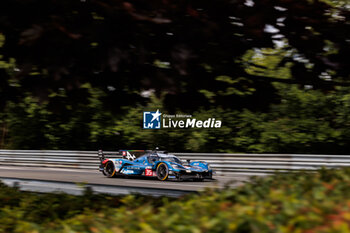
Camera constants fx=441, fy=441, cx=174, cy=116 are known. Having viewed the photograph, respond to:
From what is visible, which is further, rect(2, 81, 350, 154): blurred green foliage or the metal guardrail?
rect(2, 81, 350, 154): blurred green foliage

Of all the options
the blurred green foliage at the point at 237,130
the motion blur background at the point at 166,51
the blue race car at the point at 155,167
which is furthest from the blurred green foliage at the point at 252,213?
the blurred green foliage at the point at 237,130

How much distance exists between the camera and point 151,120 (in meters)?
19.7

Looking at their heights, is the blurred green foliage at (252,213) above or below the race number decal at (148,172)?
below

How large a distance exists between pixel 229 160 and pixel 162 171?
3.42 metres

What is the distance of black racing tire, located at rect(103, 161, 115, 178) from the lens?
49.4 ft

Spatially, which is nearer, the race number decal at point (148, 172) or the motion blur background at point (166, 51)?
the motion blur background at point (166, 51)

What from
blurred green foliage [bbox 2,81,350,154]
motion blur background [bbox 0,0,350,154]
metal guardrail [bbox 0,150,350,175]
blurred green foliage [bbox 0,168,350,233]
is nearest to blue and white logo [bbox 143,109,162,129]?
blurred green foliage [bbox 2,81,350,154]

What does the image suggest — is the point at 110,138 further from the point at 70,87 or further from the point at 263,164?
the point at 70,87

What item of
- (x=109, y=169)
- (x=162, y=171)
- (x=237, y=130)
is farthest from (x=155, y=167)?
(x=237, y=130)

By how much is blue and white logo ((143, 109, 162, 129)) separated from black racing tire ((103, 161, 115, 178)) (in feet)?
15.4

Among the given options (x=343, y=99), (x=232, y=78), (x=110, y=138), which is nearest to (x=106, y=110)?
(x=232, y=78)

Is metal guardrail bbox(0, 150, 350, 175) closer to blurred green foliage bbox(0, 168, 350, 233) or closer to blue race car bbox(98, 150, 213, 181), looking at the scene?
blue race car bbox(98, 150, 213, 181)

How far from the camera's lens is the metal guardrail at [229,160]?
14.2m

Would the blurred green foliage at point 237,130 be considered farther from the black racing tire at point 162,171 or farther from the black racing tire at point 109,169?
the black racing tire at point 162,171
